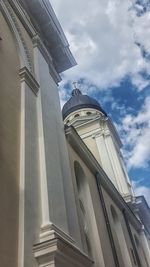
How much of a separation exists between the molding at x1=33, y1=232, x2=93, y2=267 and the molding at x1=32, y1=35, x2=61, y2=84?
24.3 ft

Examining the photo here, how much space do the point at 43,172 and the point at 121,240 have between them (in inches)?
294

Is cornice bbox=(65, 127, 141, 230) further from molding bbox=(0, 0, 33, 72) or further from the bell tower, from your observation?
the bell tower

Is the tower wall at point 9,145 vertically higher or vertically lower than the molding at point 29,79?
lower

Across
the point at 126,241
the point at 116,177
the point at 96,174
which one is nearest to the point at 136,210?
the point at 116,177

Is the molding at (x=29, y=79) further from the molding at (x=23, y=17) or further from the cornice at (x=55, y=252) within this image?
the cornice at (x=55, y=252)

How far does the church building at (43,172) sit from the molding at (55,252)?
0.01 m

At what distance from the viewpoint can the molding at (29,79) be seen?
8438 mm

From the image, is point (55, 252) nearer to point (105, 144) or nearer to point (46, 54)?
point (46, 54)

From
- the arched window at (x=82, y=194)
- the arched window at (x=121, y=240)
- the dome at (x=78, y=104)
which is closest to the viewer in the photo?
the arched window at (x=82, y=194)

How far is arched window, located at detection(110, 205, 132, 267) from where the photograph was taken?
40.5ft

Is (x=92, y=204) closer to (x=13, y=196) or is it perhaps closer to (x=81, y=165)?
(x=81, y=165)

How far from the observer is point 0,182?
5.36 m

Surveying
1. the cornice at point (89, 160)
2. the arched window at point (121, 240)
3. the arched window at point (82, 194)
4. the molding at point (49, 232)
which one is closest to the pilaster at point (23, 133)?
the molding at point (49, 232)

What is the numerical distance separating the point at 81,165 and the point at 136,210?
8.66 m
